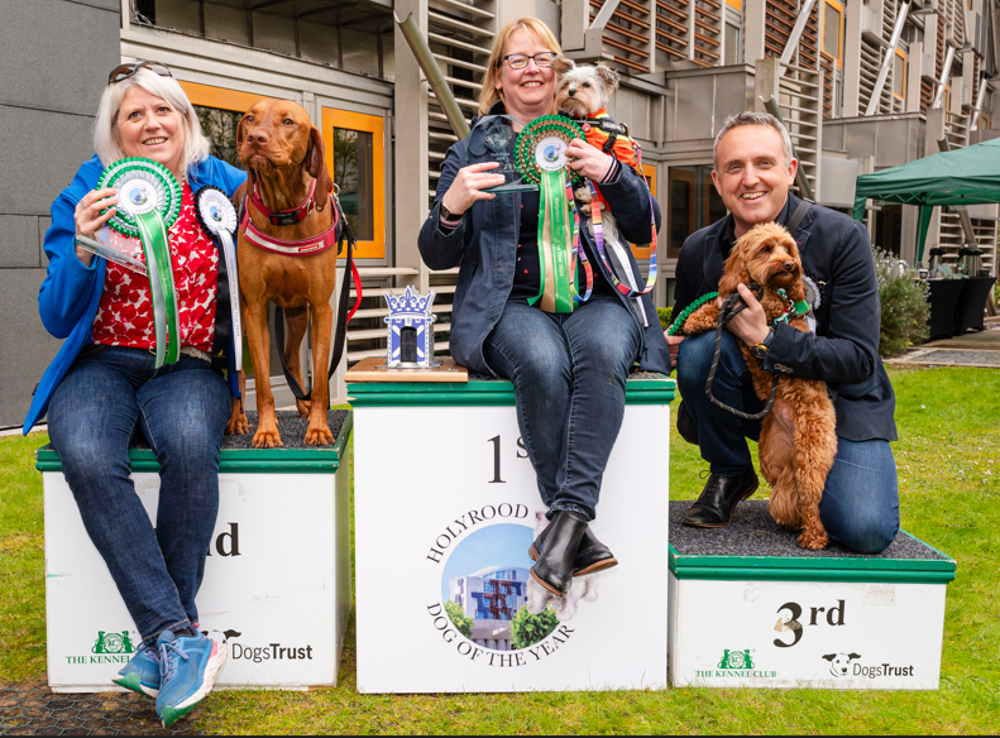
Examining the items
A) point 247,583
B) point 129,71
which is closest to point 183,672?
point 247,583

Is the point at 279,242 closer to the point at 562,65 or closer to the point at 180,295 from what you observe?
the point at 180,295

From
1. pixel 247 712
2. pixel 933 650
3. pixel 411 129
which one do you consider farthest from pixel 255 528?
pixel 411 129

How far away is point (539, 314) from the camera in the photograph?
241cm

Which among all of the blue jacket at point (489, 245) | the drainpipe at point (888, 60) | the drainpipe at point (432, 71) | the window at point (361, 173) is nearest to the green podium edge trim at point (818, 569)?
the blue jacket at point (489, 245)

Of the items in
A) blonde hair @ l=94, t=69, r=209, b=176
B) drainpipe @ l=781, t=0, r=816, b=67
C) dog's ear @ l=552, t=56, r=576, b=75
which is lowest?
blonde hair @ l=94, t=69, r=209, b=176

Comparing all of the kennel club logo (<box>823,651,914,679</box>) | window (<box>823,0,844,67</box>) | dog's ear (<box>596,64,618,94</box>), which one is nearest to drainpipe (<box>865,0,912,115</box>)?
window (<box>823,0,844,67</box>)

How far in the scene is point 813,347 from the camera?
2.36m

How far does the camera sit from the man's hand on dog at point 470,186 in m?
2.29

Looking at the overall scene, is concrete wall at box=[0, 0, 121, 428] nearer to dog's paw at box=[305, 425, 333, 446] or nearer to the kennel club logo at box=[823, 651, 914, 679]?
dog's paw at box=[305, 425, 333, 446]

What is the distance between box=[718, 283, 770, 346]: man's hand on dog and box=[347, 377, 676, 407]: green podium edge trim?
0.33m

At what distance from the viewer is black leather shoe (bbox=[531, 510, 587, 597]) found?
2098 millimetres

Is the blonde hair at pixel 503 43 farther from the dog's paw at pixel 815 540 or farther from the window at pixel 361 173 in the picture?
the window at pixel 361 173

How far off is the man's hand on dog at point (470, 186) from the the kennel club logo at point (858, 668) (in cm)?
157

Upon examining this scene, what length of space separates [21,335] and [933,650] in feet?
17.2
